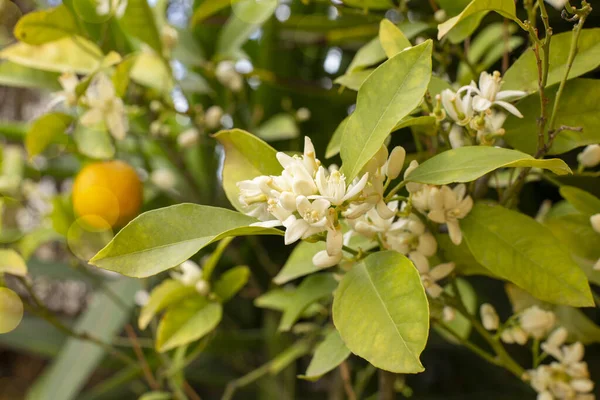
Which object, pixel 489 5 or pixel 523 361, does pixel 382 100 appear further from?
pixel 523 361

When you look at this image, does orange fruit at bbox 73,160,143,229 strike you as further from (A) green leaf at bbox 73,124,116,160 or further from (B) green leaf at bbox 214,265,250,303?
(B) green leaf at bbox 214,265,250,303

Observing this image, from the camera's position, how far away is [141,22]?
0.58 metres

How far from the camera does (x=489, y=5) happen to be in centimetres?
30

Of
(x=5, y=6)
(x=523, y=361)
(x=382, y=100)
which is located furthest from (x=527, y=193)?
(x=5, y=6)

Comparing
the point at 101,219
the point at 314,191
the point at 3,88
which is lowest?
the point at 3,88

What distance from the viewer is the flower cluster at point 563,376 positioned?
1.38ft

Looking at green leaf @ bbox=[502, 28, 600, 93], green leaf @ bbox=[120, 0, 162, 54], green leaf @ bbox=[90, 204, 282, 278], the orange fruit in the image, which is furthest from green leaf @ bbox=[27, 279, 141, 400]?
green leaf @ bbox=[502, 28, 600, 93]

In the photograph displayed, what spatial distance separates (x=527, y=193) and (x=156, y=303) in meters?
0.48

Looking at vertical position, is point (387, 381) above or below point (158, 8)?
below

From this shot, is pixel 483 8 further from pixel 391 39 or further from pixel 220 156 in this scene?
pixel 220 156

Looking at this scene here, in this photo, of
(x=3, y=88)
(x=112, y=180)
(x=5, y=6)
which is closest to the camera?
(x=112, y=180)

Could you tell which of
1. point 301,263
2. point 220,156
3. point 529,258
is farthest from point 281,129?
point 529,258

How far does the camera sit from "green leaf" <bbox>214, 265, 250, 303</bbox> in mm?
519

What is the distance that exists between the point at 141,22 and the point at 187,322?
319mm
